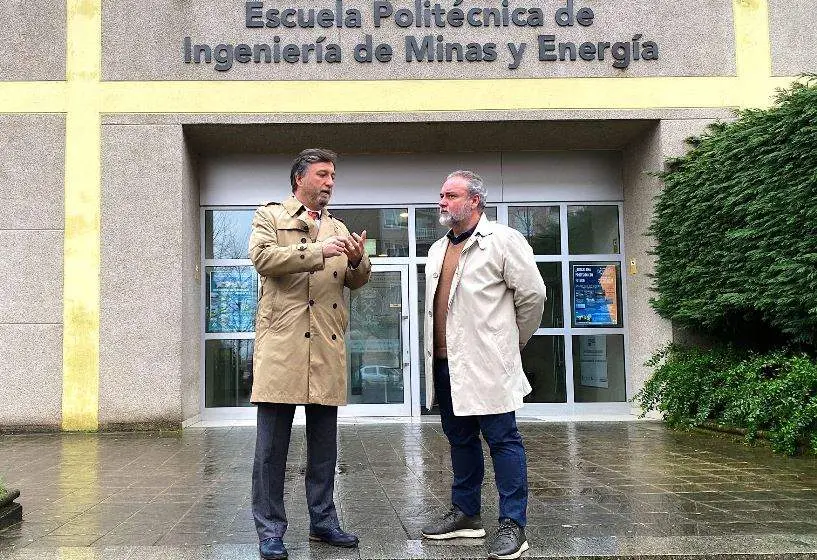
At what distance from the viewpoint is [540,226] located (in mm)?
11188

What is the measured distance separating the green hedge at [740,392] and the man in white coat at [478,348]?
150 inches

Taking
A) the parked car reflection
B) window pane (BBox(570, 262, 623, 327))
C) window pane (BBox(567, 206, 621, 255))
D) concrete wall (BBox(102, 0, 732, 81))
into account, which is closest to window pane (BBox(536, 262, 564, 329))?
window pane (BBox(570, 262, 623, 327))

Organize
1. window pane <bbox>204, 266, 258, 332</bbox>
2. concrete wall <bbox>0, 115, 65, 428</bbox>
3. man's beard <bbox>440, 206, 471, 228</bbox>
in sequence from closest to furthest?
1. man's beard <bbox>440, 206, 471, 228</bbox>
2. concrete wall <bbox>0, 115, 65, 428</bbox>
3. window pane <bbox>204, 266, 258, 332</bbox>

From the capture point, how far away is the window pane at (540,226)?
439 inches

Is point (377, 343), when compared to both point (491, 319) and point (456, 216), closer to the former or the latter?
point (456, 216)

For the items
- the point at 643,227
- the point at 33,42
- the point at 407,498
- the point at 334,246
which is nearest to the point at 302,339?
the point at 334,246

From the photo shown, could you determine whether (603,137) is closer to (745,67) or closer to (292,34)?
(745,67)

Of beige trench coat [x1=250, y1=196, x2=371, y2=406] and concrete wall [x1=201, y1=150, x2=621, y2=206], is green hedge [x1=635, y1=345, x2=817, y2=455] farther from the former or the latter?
beige trench coat [x1=250, y1=196, x2=371, y2=406]

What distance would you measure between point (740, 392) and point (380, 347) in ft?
16.1

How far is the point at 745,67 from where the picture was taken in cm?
995

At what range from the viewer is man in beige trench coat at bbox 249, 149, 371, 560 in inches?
149

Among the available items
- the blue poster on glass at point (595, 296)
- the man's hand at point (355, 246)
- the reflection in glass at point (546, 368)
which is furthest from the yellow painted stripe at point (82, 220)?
the man's hand at point (355, 246)

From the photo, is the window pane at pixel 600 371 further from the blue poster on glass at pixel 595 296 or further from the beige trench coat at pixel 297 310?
the beige trench coat at pixel 297 310

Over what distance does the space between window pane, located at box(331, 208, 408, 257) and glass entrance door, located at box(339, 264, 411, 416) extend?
0.81 feet
